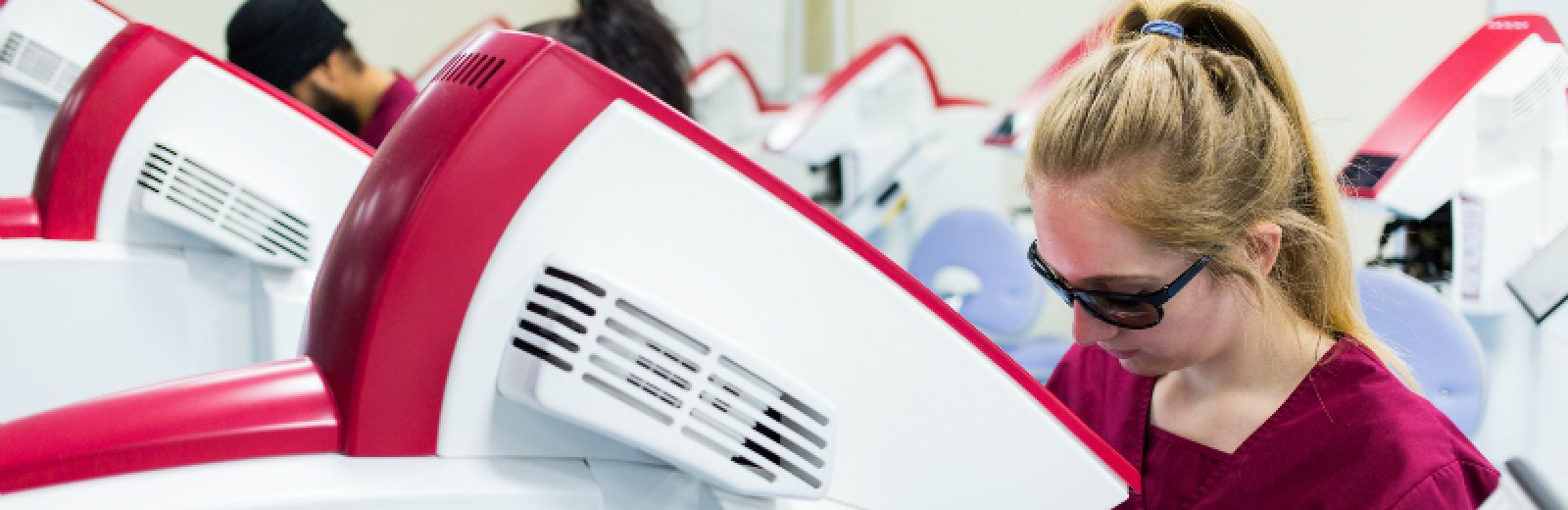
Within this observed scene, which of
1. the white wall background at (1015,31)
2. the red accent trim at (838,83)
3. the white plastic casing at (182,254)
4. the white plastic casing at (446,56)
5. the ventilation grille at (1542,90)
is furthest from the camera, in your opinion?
the red accent trim at (838,83)

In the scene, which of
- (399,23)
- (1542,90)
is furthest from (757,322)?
(399,23)

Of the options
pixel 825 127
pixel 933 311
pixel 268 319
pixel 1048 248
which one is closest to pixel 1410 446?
pixel 1048 248

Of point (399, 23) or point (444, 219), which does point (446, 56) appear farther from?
point (444, 219)

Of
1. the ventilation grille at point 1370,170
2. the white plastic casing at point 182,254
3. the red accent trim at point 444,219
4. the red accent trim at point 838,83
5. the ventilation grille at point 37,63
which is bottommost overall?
the red accent trim at point 838,83

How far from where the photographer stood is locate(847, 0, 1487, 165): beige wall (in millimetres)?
3422

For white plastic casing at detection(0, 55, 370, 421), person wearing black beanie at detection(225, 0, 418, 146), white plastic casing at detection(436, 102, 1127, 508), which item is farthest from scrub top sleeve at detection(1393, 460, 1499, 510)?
person wearing black beanie at detection(225, 0, 418, 146)

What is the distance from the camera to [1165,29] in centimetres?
105

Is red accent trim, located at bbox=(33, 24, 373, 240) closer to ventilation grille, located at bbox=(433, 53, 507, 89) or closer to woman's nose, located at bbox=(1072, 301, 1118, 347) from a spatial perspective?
ventilation grille, located at bbox=(433, 53, 507, 89)

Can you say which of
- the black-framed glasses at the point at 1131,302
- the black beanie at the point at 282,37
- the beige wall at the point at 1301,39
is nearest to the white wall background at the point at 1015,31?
the beige wall at the point at 1301,39

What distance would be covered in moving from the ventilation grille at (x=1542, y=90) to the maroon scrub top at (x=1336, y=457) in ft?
4.74

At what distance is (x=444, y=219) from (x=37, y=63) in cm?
191

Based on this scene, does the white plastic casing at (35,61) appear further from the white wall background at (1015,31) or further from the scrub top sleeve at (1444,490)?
the scrub top sleeve at (1444,490)

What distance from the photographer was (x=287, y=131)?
1.31 meters

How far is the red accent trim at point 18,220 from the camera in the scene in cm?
135
